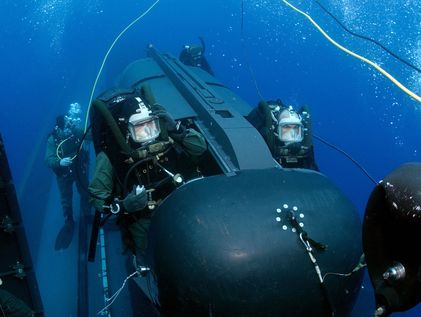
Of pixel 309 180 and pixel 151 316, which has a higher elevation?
pixel 309 180

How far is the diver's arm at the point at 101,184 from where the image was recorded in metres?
3.40

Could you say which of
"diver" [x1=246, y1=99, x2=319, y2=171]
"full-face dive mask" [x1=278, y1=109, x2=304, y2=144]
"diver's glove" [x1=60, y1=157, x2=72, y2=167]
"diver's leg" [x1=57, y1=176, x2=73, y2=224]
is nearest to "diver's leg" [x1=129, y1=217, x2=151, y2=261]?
"diver" [x1=246, y1=99, x2=319, y2=171]

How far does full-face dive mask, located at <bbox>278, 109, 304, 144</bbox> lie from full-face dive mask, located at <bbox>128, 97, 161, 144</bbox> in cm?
131

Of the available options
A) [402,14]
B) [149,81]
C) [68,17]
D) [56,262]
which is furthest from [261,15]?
[56,262]

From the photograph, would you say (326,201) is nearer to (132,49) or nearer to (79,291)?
(79,291)

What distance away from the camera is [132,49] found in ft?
52.5

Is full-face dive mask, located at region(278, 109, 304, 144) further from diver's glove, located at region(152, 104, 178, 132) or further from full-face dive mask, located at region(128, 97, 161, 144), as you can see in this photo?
full-face dive mask, located at region(128, 97, 161, 144)

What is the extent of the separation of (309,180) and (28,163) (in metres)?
11.2

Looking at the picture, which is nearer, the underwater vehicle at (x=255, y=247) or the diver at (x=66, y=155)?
the underwater vehicle at (x=255, y=247)

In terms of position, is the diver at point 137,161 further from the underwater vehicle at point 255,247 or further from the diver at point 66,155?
the diver at point 66,155

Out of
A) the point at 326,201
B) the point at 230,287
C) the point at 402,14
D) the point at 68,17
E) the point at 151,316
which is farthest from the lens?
the point at 68,17

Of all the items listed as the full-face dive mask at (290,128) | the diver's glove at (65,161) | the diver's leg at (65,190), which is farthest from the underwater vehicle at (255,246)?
the diver's leg at (65,190)

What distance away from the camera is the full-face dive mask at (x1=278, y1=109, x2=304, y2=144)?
12.4ft

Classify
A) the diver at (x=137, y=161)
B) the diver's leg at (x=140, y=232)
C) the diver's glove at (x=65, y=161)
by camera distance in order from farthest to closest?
the diver's glove at (x=65, y=161) < the diver's leg at (x=140, y=232) < the diver at (x=137, y=161)
